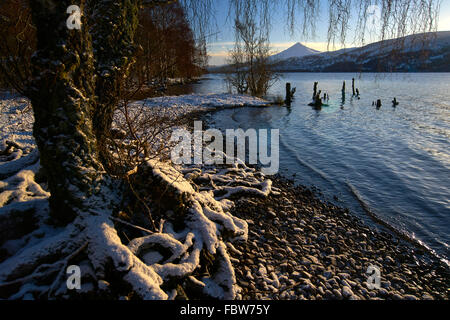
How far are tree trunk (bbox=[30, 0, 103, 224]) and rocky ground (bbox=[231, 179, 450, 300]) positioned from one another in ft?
9.34

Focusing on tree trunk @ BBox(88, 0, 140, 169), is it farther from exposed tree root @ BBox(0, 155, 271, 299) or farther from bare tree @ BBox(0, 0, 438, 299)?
exposed tree root @ BBox(0, 155, 271, 299)

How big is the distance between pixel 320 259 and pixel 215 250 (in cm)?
241

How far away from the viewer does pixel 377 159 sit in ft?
40.2

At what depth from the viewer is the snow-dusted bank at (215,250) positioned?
2.90 metres

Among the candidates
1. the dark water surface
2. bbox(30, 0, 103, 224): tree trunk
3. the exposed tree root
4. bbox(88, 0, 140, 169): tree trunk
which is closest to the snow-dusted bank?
the exposed tree root

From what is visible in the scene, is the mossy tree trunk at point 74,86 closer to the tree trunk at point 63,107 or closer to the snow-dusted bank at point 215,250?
the tree trunk at point 63,107

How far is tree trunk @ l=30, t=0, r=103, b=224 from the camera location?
8.73 feet

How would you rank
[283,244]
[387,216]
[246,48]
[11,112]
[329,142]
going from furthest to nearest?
[246,48], [329,142], [11,112], [387,216], [283,244]

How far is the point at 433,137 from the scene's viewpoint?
16250 mm

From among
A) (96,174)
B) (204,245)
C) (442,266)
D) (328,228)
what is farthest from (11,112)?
(442,266)

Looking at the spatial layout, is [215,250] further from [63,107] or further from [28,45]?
[28,45]

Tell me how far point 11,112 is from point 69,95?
531 inches

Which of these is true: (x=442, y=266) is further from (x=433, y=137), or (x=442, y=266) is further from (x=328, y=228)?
(x=433, y=137)

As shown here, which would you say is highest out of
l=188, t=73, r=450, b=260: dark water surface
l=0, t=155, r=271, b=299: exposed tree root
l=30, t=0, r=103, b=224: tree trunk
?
l=30, t=0, r=103, b=224: tree trunk
